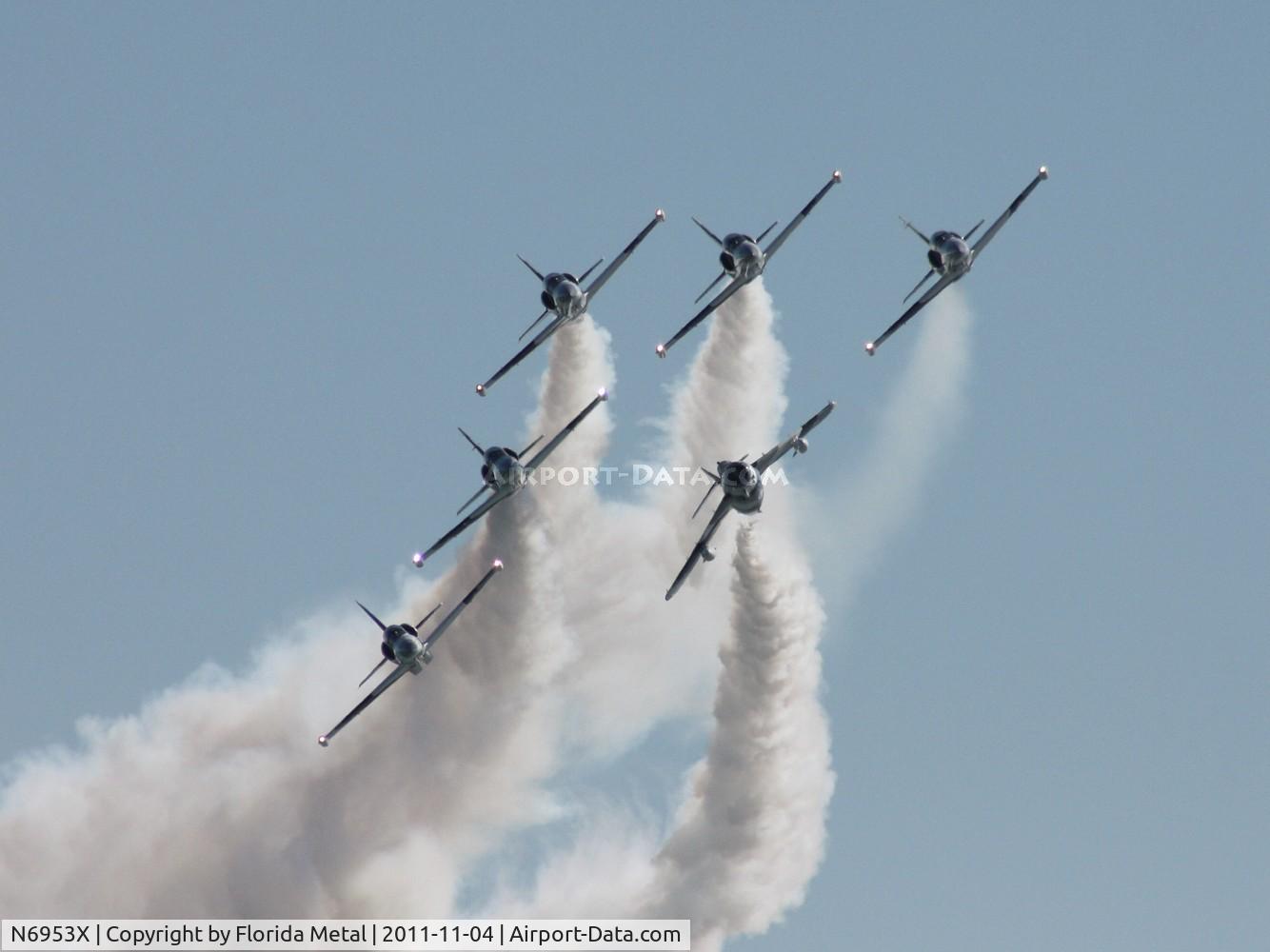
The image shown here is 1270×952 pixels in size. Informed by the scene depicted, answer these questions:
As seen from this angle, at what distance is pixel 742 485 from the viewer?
125125 millimetres

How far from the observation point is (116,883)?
151750mm

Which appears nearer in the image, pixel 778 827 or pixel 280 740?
pixel 778 827

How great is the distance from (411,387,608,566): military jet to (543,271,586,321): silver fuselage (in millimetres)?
5232

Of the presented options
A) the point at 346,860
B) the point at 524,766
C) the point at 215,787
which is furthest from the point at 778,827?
the point at 215,787

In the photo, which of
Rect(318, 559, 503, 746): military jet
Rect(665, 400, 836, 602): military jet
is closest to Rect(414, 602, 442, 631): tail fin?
Rect(318, 559, 503, 746): military jet

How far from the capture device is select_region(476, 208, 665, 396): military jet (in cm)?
13888

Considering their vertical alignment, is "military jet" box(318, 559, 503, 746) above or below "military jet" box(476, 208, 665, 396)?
below

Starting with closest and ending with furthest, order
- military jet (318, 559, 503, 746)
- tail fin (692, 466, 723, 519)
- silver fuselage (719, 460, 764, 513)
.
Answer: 1. tail fin (692, 466, 723, 519)
2. silver fuselage (719, 460, 764, 513)
3. military jet (318, 559, 503, 746)

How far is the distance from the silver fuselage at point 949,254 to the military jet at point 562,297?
1803 cm

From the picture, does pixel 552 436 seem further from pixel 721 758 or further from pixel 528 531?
pixel 721 758

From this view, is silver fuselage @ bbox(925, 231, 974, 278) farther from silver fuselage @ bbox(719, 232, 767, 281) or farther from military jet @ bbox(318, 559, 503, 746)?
military jet @ bbox(318, 559, 503, 746)

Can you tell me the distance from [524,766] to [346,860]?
40.1ft

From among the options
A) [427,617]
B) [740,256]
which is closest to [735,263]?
[740,256]

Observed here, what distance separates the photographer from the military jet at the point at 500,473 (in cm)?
13700
